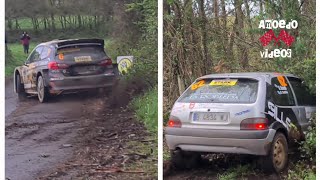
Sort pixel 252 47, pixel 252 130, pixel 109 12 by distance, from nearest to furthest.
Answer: pixel 252 130
pixel 252 47
pixel 109 12

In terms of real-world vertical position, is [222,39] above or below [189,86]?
above

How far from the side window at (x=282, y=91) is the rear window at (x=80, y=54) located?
1.59 m

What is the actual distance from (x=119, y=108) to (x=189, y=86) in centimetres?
74

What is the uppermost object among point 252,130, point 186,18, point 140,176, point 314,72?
point 186,18

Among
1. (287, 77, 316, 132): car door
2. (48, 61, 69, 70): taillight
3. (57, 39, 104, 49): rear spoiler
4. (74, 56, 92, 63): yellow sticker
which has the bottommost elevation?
(287, 77, 316, 132): car door

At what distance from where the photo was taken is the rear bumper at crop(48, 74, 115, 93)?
531 cm

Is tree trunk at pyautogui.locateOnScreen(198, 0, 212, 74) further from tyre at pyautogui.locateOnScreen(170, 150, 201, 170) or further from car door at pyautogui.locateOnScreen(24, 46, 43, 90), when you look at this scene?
car door at pyautogui.locateOnScreen(24, 46, 43, 90)

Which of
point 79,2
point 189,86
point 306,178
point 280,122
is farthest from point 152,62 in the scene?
point 306,178

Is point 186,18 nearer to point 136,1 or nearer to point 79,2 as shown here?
point 136,1

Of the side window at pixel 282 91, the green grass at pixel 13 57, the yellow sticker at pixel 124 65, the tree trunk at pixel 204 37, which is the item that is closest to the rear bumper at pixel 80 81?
the yellow sticker at pixel 124 65

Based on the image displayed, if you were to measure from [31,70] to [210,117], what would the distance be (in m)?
1.80

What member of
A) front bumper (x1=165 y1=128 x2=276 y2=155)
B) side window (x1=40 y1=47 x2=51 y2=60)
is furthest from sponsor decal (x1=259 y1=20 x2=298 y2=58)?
side window (x1=40 y1=47 x2=51 y2=60)

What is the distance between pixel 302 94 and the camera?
188 inches

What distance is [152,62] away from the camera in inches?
205
